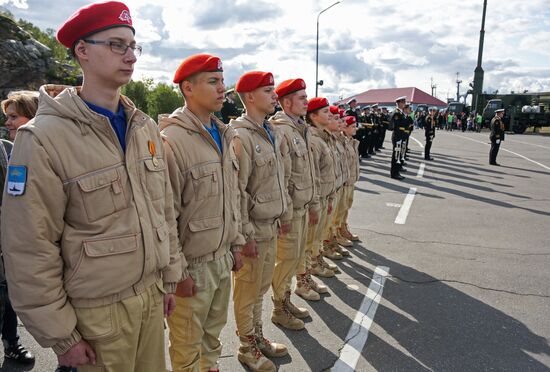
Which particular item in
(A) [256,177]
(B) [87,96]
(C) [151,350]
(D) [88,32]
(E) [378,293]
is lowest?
(E) [378,293]

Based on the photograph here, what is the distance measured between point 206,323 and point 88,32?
1830mm

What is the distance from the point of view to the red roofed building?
67.5 m

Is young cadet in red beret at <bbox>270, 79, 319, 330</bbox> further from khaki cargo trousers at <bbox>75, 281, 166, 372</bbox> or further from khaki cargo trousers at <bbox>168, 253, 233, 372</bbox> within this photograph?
khaki cargo trousers at <bbox>75, 281, 166, 372</bbox>

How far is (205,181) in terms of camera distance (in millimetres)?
2453

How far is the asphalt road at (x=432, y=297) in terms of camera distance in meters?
3.31

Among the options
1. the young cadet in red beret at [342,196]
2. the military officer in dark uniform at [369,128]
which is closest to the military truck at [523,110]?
the military officer in dark uniform at [369,128]

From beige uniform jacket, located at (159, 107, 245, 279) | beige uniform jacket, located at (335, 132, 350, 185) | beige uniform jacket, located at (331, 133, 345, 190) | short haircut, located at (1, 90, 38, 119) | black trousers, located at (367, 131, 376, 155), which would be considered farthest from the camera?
black trousers, located at (367, 131, 376, 155)

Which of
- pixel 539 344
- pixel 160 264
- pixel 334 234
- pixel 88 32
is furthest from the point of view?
pixel 334 234

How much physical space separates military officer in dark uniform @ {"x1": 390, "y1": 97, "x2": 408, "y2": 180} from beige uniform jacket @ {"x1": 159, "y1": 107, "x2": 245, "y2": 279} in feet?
31.6

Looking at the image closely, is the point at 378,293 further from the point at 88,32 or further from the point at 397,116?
the point at 397,116

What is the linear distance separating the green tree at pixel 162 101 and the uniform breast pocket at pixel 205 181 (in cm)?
2683

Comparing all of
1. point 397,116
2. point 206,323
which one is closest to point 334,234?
point 206,323

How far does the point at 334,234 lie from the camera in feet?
19.3

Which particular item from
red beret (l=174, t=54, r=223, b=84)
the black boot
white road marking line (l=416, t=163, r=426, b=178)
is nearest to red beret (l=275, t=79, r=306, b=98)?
red beret (l=174, t=54, r=223, b=84)
